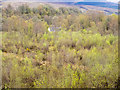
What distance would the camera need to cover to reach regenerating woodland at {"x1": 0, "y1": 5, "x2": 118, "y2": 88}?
3369mm

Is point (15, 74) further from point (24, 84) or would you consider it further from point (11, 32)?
point (11, 32)

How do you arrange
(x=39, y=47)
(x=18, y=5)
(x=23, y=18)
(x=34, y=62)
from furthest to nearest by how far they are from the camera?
(x=18, y=5) → (x=23, y=18) → (x=39, y=47) → (x=34, y=62)

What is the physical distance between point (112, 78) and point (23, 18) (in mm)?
7865

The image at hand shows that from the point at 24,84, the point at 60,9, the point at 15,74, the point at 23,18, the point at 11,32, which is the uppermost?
the point at 60,9

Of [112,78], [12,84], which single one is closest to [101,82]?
[112,78]

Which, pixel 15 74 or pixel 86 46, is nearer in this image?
pixel 15 74

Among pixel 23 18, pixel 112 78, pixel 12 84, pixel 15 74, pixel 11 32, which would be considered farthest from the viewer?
pixel 23 18

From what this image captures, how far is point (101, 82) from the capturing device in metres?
3.15

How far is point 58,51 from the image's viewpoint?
649 centimetres

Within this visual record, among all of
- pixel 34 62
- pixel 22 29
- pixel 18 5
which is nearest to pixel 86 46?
pixel 34 62

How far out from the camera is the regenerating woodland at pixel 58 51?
3.37 meters

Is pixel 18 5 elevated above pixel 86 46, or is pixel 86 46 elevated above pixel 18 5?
pixel 18 5

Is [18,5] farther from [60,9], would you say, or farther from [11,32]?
[60,9]

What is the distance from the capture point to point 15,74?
378 cm
